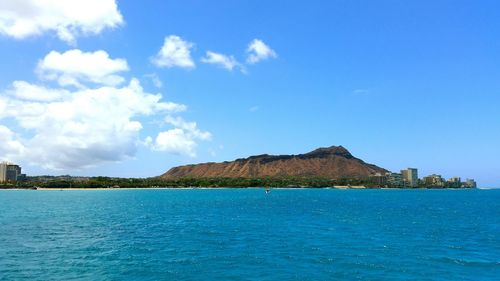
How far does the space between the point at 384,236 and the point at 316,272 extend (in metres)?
31.3

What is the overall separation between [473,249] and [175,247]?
42268mm

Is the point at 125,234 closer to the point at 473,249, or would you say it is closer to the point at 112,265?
the point at 112,265

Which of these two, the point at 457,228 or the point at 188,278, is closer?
the point at 188,278

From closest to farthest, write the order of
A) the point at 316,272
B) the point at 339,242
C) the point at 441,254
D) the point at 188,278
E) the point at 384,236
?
the point at 188,278 → the point at 316,272 → the point at 441,254 → the point at 339,242 → the point at 384,236

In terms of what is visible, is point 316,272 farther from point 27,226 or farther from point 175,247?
point 27,226

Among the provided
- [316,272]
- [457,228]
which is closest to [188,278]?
[316,272]

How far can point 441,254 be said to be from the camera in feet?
177

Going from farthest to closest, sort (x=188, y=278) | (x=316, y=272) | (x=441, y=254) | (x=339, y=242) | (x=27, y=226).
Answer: (x=27, y=226) → (x=339, y=242) → (x=441, y=254) → (x=316, y=272) → (x=188, y=278)

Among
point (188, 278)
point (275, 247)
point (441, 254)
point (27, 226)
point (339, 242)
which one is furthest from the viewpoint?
point (27, 226)

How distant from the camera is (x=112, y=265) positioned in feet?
150

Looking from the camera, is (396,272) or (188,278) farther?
(396,272)

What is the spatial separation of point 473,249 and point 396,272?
2268 centimetres

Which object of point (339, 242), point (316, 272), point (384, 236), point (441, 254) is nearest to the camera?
point (316, 272)

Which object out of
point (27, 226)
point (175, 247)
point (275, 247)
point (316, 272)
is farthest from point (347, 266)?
point (27, 226)
